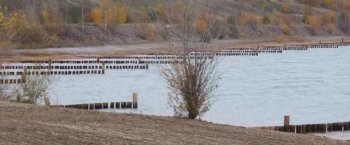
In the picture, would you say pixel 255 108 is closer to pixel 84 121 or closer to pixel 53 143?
pixel 84 121

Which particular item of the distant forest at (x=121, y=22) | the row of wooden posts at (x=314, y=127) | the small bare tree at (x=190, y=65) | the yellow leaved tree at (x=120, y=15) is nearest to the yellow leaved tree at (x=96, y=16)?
the distant forest at (x=121, y=22)

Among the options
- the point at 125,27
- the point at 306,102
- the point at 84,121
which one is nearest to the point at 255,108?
the point at 306,102

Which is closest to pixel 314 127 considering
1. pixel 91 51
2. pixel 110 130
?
pixel 110 130

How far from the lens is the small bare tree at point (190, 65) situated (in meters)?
23.6

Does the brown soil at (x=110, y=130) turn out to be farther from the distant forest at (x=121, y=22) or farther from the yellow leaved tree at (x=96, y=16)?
the yellow leaved tree at (x=96, y=16)

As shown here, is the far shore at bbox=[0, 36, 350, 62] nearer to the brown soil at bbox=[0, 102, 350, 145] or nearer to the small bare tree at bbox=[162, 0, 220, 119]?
the small bare tree at bbox=[162, 0, 220, 119]

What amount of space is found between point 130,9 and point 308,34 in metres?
40.4

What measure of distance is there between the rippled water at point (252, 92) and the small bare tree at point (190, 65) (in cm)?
783

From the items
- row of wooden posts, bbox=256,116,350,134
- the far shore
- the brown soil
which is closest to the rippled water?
row of wooden posts, bbox=256,116,350,134

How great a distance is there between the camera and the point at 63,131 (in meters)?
16.9

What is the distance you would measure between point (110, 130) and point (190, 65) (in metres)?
6.08

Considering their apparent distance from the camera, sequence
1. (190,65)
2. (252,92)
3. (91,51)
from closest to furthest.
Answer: (190,65), (252,92), (91,51)

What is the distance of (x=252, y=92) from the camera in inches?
1853

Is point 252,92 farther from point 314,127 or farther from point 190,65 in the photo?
point 190,65
